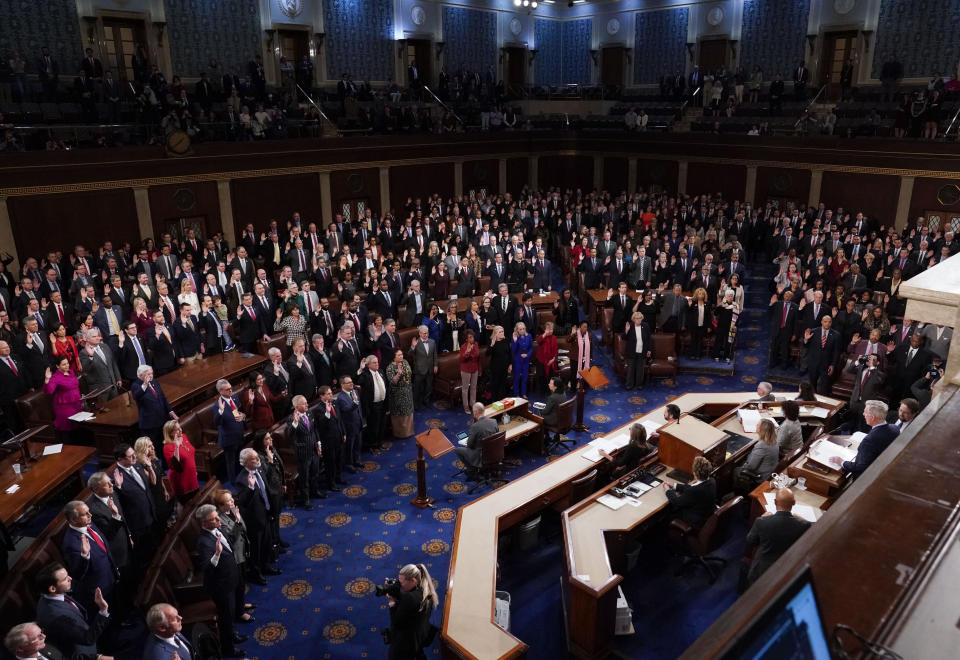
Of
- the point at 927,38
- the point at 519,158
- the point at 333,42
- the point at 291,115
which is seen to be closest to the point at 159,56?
the point at 291,115

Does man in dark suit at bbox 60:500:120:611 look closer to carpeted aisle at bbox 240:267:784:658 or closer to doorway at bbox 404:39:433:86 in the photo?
carpeted aisle at bbox 240:267:784:658

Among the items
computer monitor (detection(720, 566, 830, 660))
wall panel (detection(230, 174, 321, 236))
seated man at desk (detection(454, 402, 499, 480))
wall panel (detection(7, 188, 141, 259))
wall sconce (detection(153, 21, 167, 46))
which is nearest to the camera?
computer monitor (detection(720, 566, 830, 660))

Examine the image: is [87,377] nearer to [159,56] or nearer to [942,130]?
[159,56]

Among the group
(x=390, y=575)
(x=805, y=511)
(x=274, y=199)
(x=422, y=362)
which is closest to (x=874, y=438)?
(x=805, y=511)

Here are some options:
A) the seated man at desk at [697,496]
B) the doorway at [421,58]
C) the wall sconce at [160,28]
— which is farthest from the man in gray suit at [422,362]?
the doorway at [421,58]

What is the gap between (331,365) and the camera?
33.3ft

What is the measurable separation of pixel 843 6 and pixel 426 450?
23.9 m

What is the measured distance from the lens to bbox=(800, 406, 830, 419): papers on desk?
9117mm

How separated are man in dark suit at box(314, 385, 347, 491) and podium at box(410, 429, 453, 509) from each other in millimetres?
1133

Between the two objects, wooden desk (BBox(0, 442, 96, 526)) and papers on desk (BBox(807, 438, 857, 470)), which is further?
papers on desk (BBox(807, 438, 857, 470))

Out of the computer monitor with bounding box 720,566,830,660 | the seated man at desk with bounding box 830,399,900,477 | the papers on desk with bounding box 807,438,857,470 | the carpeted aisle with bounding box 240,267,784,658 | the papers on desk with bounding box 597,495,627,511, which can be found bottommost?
the carpeted aisle with bounding box 240,267,784,658

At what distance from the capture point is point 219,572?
5824 mm

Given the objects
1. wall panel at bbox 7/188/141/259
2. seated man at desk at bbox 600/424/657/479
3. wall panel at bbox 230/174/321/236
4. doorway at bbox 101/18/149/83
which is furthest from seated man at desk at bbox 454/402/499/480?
doorway at bbox 101/18/149/83

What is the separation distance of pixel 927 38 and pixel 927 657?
26.2m
